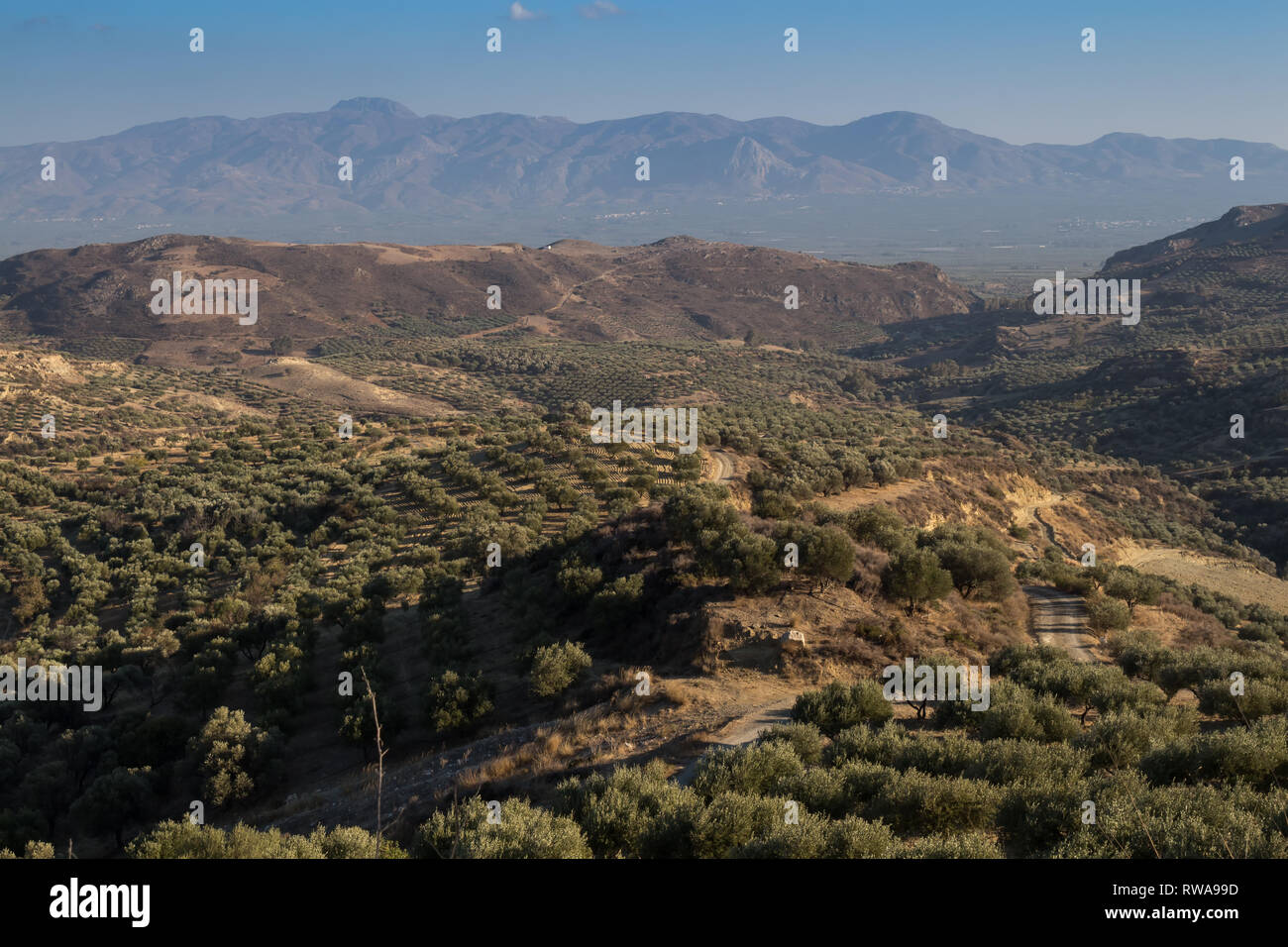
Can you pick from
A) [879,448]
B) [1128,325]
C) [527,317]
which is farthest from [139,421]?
[1128,325]

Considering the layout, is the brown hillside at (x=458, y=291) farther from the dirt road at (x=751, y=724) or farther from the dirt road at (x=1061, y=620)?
the dirt road at (x=751, y=724)

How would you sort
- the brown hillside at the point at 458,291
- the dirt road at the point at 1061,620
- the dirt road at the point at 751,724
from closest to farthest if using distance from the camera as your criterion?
1. the dirt road at the point at 751,724
2. the dirt road at the point at 1061,620
3. the brown hillside at the point at 458,291

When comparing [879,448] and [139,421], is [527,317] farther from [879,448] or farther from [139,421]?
[879,448]

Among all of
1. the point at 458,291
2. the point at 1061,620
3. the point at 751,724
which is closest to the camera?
the point at 751,724

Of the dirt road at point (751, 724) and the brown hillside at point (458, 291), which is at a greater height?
the brown hillside at point (458, 291)

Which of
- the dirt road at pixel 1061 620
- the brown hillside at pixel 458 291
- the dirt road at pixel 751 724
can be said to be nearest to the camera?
the dirt road at pixel 751 724

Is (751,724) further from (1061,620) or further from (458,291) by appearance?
(458,291)

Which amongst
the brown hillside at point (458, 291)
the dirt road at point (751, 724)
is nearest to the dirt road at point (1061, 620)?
the dirt road at point (751, 724)

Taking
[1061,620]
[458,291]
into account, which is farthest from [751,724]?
[458,291]
